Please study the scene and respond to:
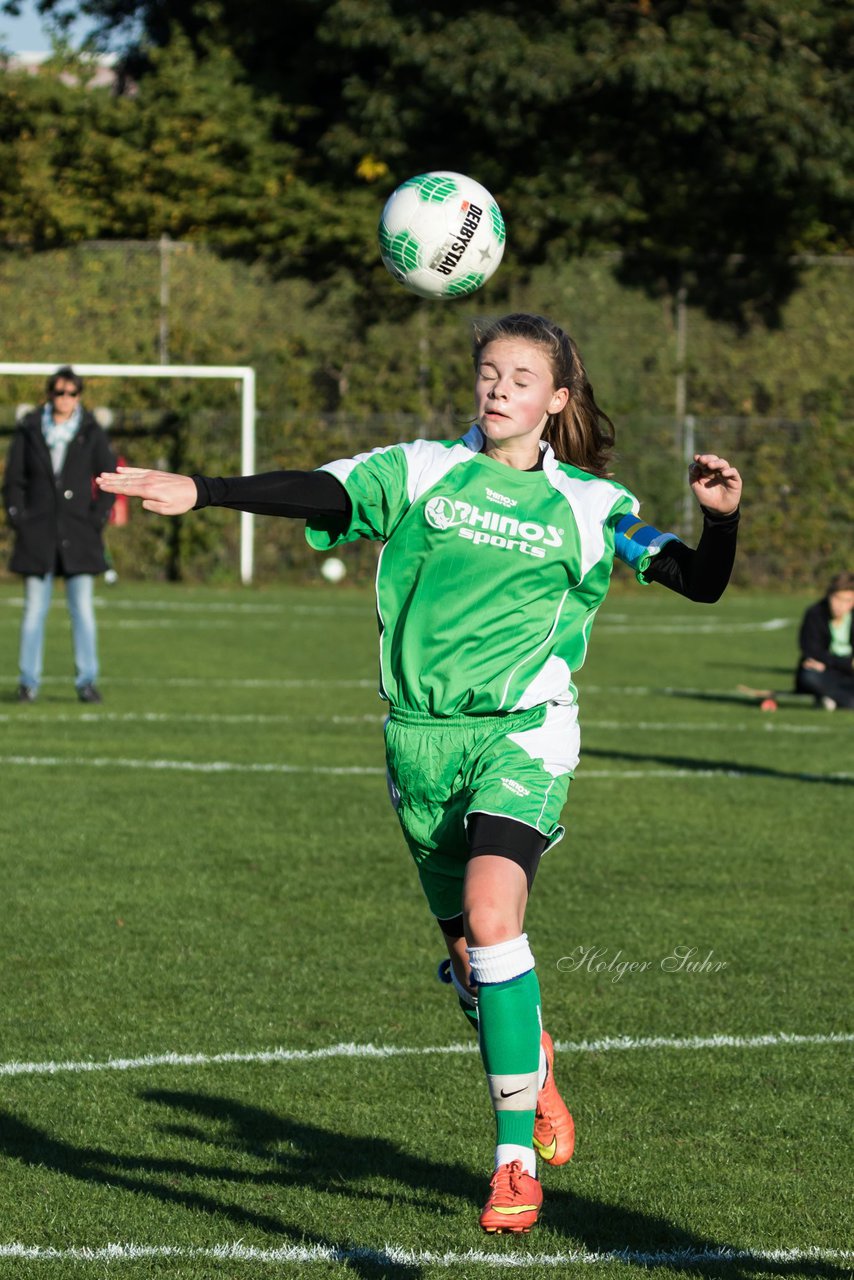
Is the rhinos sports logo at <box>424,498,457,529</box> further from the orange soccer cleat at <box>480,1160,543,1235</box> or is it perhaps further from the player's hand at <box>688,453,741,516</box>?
the orange soccer cleat at <box>480,1160,543,1235</box>

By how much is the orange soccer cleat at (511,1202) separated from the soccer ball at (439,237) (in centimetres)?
236

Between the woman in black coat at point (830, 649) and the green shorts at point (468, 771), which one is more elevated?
the green shorts at point (468, 771)

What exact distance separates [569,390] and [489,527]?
0.45 metres

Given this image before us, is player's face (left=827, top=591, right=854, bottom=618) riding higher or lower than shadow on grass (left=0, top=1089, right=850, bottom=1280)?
higher

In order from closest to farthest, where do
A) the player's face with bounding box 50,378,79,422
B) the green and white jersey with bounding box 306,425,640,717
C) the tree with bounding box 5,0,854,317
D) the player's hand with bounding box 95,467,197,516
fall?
the player's hand with bounding box 95,467,197,516, the green and white jersey with bounding box 306,425,640,717, the player's face with bounding box 50,378,79,422, the tree with bounding box 5,0,854,317

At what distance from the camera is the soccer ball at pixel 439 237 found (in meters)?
5.08

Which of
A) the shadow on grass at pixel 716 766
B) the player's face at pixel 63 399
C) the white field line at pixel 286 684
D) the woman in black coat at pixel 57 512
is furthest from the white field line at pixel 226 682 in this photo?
the shadow on grass at pixel 716 766

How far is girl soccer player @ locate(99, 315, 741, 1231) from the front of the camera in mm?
4145

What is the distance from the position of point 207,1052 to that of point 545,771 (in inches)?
70.8

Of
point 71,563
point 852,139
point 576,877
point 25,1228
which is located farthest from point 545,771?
point 852,139

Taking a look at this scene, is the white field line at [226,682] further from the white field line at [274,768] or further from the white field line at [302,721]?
the white field line at [274,768]

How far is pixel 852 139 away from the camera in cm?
2664

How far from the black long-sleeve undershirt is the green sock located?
932 millimetres

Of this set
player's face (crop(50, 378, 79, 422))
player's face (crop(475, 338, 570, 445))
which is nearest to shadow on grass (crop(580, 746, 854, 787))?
player's face (crop(50, 378, 79, 422))
